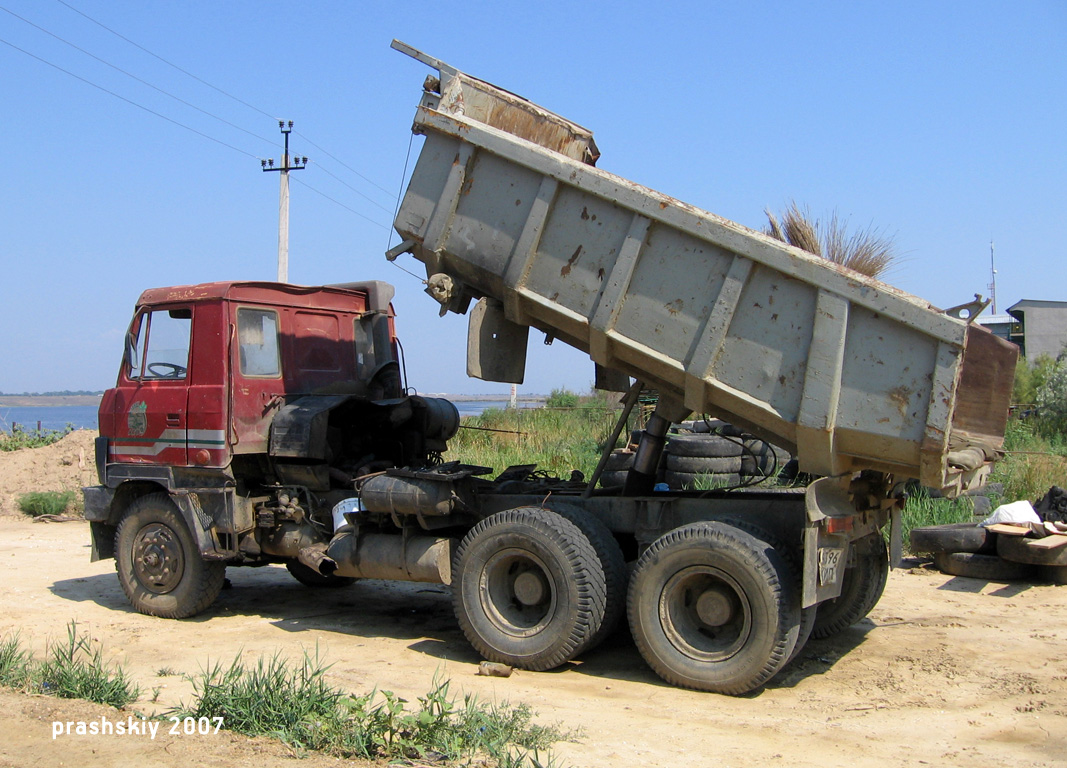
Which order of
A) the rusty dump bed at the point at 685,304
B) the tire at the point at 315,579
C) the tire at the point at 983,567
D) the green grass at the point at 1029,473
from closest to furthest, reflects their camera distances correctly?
1. the rusty dump bed at the point at 685,304
2. the tire at the point at 983,567
3. the tire at the point at 315,579
4. the green grass at the point at 1029,473

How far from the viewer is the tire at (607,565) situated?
6.20 meters

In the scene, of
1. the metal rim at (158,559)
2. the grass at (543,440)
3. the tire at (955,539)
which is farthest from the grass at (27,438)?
the tire at (955,539)

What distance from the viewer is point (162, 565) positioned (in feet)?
26.2

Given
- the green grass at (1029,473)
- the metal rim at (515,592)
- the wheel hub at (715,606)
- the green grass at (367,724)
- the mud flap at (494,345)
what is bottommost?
the green grass at (367,724)

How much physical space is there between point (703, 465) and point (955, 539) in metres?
2.58

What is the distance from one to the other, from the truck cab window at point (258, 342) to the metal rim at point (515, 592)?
2788 mm

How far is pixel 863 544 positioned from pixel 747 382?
1.82 metres

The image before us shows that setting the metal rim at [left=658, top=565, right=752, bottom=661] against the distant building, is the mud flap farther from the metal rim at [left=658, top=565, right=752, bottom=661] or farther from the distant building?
the distant building


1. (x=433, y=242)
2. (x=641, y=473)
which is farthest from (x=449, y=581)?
(x=433, y=242)

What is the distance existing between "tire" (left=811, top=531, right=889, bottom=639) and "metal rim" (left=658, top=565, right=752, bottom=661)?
1.52 meters

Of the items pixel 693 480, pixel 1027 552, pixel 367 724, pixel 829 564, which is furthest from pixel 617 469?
pixel 367 724

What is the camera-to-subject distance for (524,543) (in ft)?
20.6

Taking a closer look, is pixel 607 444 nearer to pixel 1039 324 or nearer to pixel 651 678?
pixel 651 678

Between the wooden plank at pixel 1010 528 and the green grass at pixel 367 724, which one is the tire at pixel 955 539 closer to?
the wooden plank at pixel 1010 528
